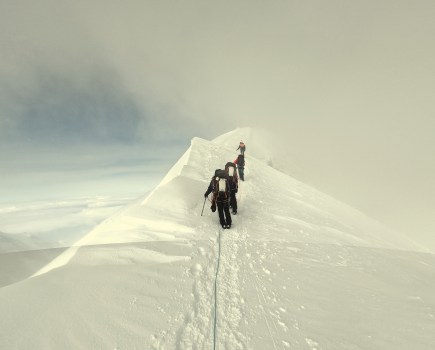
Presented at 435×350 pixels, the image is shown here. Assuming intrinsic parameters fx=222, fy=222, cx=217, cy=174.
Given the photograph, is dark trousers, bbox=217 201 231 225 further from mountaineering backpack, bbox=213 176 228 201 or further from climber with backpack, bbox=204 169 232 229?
mountaineering backpack, bbox=213 176 228 201

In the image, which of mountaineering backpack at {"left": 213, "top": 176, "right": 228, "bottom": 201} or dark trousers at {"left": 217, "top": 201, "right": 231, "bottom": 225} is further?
mountaineering backpack at {"left": 213, "top": 176, "right": 228, "bottom": 201}

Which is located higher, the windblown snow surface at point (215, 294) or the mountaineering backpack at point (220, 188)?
the mountaineering backpack at point (220, 188)

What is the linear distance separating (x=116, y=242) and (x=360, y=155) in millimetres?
211978

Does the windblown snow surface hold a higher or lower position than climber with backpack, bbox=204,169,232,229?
lower

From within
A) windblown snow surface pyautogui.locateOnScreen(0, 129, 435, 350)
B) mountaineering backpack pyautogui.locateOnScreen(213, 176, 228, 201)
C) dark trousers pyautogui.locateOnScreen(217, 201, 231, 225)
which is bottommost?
windblown snow surface pyautogui.locateOnScreen(0, 129, 435, 350)

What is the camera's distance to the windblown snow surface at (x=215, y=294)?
370cm

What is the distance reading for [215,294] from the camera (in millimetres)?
4902

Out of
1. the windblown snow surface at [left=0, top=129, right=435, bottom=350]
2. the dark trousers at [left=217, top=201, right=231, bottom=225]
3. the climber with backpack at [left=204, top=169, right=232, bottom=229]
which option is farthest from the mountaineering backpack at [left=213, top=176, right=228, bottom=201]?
the windblown snow surface at [left=0, top=129, right=435, bottom=350]

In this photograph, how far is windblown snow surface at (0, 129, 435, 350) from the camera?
3699 mm

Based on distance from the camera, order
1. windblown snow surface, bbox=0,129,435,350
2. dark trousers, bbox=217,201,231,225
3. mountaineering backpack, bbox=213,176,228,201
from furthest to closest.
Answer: mountaineering backpack, bbox=213,176,228,201
dark trousers, bbox=217,201,231,225
windblown snow surface, bbox=0,129,435,350

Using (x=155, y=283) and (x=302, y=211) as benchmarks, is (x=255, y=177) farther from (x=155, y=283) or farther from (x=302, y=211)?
(x=155, y=283)

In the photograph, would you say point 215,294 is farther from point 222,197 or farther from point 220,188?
point 220,188

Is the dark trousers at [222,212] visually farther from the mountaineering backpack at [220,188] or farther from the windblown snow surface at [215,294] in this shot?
the windblown snow surface at [215,294]

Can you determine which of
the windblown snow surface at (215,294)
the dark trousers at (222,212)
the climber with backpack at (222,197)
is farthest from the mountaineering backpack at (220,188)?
the windblown snow surface at (215,294)
